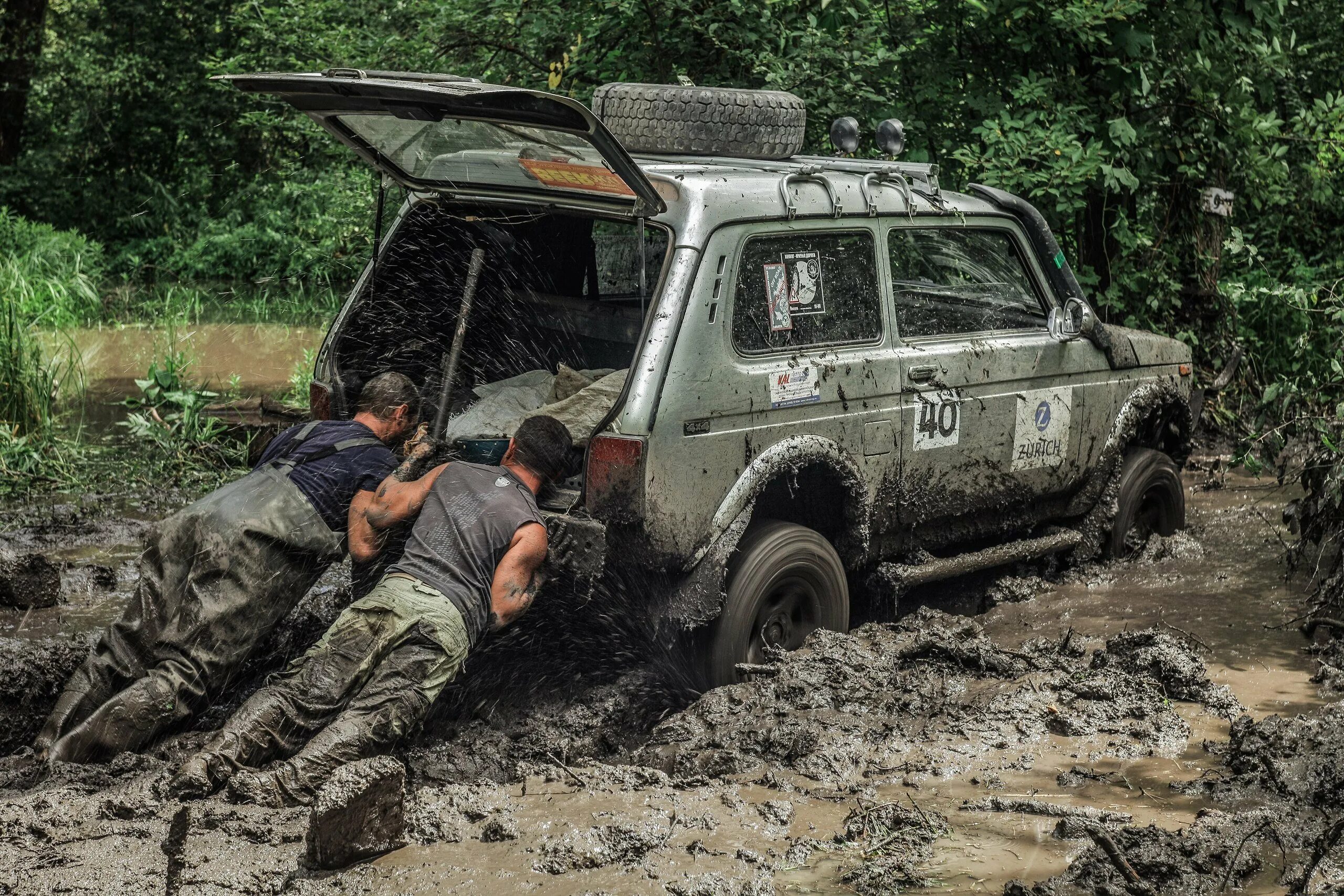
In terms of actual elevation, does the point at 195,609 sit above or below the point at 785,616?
above

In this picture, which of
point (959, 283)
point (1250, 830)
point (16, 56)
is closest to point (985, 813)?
point (1250, 830)

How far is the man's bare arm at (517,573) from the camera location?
453cm

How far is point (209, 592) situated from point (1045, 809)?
2.80 metres

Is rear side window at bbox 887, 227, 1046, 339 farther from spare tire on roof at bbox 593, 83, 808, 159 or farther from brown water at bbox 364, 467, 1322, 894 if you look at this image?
brown water at bbox 364, 467, 1322, 894

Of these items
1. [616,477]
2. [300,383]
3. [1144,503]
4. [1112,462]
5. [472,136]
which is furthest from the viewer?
[300,383]

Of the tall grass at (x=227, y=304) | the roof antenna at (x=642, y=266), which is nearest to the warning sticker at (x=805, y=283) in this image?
the roof antenna at (x=642, y=266)

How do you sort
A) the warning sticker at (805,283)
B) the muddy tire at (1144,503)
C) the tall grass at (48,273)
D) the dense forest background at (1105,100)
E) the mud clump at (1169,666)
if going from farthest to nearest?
the tall grass at (48,273) < the dense forest background at (1105,100) < the muddy tire at (1144,503) < the warning sticker at (805,283) < the mud clump at (1169,666)

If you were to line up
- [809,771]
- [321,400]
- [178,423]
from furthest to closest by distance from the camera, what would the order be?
1. [178,423]
2. [321,400]
3. [809,771]

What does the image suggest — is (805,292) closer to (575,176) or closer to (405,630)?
(575,176)

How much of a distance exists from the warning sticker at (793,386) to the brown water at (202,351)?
22.4 ft

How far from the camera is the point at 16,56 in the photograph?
20.2 m

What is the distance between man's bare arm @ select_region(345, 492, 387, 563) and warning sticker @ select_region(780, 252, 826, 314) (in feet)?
5.69

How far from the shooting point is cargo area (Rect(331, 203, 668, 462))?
18.4 ft

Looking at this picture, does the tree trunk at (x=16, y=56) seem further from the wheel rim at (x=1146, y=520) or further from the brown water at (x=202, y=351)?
the wheel rim at (x=1146, y=520)
